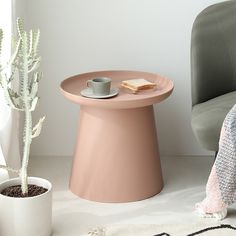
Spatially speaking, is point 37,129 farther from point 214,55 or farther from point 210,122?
point 214,55

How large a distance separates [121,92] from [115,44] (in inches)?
16.3

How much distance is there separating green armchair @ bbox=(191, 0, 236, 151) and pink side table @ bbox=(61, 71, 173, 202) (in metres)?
0.15

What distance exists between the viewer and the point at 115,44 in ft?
8.24

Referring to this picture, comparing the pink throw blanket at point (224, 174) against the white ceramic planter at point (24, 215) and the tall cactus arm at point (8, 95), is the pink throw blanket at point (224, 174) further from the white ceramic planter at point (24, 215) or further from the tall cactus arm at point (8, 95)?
the tall cactus arm at point (8, 95)

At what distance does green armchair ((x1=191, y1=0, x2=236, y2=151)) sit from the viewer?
2.22 meters

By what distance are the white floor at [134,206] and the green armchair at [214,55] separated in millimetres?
352

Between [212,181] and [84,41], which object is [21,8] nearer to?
[84,41]

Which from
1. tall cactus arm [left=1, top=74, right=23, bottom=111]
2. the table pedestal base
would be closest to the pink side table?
the table pedestal base

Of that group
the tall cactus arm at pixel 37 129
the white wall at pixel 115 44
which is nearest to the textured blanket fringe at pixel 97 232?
the tall cactus arm at pixel 37 129

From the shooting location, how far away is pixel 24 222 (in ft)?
5.83

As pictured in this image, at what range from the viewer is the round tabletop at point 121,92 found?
2.02 m

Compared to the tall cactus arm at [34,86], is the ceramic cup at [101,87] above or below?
below

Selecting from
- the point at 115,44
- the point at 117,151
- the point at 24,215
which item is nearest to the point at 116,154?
the point at 117,151

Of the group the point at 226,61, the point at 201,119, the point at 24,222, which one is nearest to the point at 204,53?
the point at 226,61
